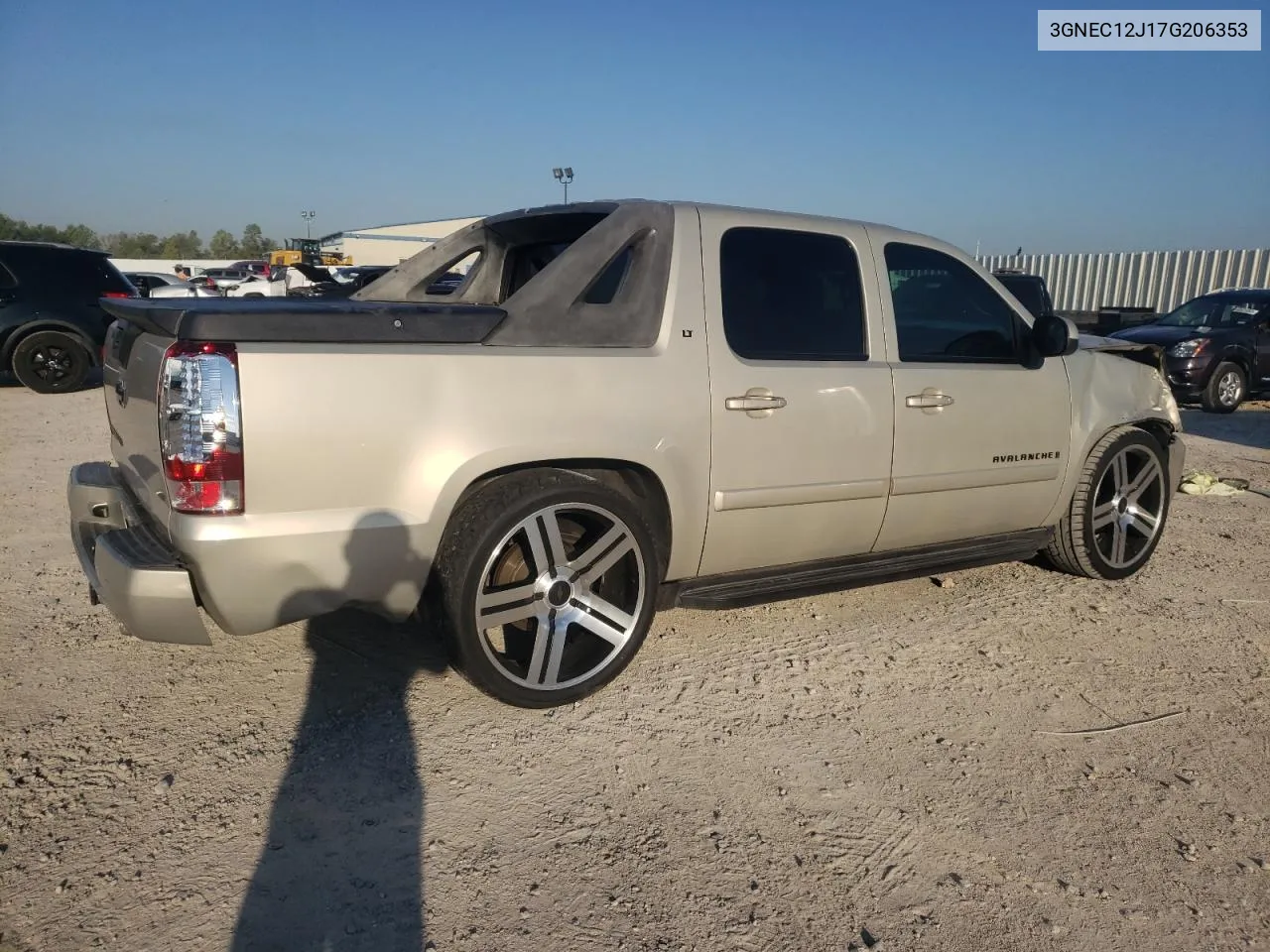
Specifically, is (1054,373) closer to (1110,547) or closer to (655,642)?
(1110,547)

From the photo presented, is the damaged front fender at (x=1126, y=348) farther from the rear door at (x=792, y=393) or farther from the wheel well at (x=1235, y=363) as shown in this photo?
the wheel well at (x=1235, y=363)

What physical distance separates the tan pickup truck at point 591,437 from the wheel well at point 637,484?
1 centimetres

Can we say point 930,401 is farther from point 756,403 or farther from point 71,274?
point 71,274

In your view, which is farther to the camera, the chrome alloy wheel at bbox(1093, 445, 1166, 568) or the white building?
the white building

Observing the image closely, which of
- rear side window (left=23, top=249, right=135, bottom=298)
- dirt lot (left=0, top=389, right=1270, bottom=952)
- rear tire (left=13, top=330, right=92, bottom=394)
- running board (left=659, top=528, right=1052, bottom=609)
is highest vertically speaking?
rear side window (left=23, top=249, right=135, bottom=298)

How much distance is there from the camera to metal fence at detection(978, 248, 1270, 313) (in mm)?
22750

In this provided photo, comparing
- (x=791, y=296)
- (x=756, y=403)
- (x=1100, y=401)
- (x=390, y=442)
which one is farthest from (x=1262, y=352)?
(x=390, y=442)

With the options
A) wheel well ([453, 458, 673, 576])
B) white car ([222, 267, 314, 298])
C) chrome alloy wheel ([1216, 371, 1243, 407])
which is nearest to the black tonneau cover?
wheel well ([453, 458, 673, 576])

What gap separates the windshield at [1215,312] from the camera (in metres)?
12.8

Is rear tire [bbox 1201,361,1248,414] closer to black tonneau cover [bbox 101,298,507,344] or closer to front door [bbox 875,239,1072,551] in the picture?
front door [bbox 875,239,1072,551]

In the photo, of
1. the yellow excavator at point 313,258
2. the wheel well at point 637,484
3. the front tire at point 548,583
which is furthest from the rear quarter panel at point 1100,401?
the yellow excavator at point 313,258

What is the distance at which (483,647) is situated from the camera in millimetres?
3166

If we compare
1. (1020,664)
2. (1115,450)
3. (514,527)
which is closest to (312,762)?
(514,527)

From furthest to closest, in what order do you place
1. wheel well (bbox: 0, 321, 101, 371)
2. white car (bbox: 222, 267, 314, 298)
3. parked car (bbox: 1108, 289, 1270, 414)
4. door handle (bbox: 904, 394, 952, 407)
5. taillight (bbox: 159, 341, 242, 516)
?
white car (bbox: 222, 267, 314, 298) < parked car (bbox: 1108, 289, 1270, 414) < wheel well (bbox: 0, 321, 101, 371) < door handle (bbox: 904, 394, 952, 407) < taillight (bbox: 159, 341, 242, 516)
